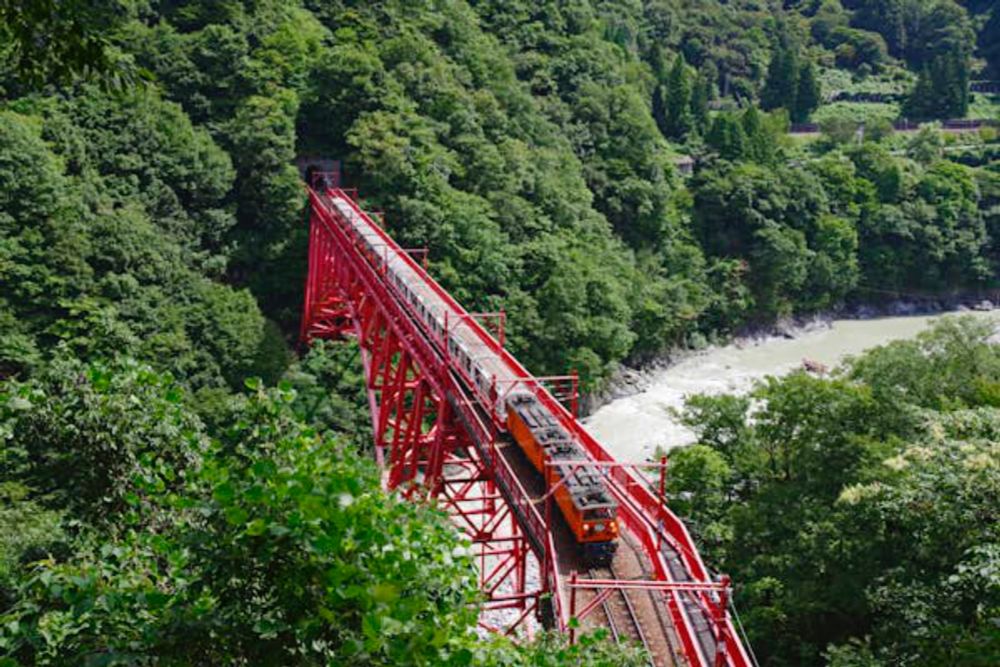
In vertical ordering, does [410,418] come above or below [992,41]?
below

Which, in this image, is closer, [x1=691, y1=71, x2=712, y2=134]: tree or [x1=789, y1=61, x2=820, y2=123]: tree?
[x1=691, y1=71, x2=712, y2=134]: tree

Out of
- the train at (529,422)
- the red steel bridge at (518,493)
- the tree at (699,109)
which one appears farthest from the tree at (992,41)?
the train at (529,422)

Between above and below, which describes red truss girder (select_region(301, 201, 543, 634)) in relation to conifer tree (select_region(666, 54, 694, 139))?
below

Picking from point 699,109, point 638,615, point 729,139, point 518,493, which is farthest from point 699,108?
point 638,615

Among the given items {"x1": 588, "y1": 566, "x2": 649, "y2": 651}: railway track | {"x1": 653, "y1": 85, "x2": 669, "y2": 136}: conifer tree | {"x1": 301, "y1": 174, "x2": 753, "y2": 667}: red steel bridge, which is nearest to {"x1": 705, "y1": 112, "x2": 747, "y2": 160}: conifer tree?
{"x1": 653, "y1": 85, "x2": 669, "y2": 136}: conifer tree

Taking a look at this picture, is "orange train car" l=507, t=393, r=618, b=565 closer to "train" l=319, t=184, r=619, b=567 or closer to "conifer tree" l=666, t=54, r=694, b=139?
"train" l=319, t=184, r=619, b=567

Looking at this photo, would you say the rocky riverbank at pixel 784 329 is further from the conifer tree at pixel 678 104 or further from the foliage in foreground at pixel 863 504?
the conifer tree at pixel 678 104

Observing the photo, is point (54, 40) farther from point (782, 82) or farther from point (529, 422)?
point (782, 82)
